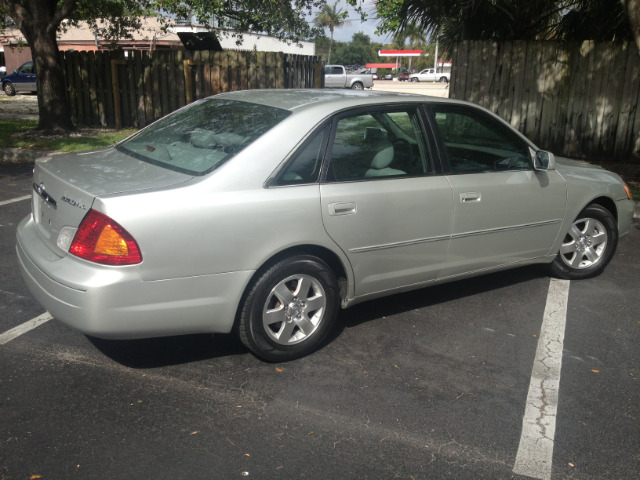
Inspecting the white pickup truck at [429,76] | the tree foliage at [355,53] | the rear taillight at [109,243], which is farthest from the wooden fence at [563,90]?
the tree foliage at [355,53]

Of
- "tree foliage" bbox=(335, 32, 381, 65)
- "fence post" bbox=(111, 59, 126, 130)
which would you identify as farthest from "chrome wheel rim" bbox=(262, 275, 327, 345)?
"tree foliage" bbox=(335, 32, 381, 65)

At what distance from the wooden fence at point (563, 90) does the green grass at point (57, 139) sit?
22.3 ft

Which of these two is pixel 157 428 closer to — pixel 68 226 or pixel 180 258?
→ pixel 180 258

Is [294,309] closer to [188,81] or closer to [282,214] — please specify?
[282,214]

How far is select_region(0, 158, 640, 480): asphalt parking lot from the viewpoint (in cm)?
309

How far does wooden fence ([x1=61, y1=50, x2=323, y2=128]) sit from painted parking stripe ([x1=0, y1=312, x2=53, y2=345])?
11.0 m

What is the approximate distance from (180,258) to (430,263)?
1.85 m

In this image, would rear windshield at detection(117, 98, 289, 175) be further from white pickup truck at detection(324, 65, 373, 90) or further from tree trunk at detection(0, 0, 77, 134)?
white pickup truck at detection(324, 65, 373, 90)

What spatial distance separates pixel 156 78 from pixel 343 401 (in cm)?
1289

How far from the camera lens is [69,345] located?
4195 mm

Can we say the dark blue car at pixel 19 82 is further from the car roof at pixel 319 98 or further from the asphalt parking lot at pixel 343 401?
the car roof at pixel 319 98

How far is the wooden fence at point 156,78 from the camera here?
14844 millimetres

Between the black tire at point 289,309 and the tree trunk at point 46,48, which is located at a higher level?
the tree trunk at point 46,48

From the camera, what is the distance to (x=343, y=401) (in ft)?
12.0
